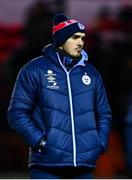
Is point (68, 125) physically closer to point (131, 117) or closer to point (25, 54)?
point (131, 117)

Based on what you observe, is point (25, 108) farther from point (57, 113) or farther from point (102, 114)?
point (102, 114)

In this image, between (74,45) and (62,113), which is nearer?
(62,113)

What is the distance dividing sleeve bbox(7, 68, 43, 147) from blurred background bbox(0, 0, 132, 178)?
16.8 feet

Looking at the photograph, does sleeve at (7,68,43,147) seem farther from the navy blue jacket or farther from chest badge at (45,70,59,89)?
chest badge at (45,70,59,89)

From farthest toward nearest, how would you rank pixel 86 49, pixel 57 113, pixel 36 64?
pixel 86 49 → pixel 36 64 → pixel 57 113

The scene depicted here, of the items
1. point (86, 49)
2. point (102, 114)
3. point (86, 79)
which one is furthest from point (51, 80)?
point (86, 49)

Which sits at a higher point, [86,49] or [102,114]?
[102,114]

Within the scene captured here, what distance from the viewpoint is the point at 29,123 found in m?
7.41

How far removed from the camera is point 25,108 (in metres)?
7.43

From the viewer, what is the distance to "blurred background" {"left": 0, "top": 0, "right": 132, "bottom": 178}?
42.7 ft

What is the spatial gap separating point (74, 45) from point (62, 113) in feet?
1.86

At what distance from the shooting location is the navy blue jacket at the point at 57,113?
7375 mm

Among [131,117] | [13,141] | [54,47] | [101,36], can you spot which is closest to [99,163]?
[13,141]

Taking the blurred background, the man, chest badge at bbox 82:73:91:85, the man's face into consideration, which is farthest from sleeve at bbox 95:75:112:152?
the blurred background
